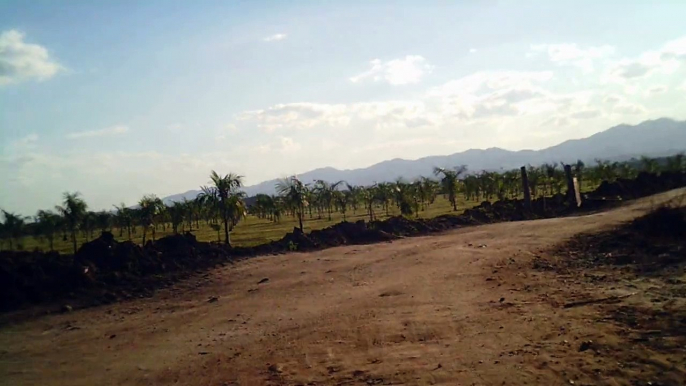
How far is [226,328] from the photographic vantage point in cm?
1350

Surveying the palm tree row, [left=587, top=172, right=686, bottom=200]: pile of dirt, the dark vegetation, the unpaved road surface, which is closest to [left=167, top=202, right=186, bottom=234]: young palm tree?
the palm tree row

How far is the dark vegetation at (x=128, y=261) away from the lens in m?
17.1

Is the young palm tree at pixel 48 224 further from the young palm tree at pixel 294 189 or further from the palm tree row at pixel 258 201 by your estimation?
the young palm tree at pixel 294 189

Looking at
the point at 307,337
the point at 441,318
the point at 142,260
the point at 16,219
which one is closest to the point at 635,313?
the point at 441,318

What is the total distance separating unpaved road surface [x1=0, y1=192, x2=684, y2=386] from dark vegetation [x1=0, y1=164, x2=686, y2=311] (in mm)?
1374

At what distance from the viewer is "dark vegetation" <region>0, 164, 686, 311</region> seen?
1711cm

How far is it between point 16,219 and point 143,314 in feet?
148

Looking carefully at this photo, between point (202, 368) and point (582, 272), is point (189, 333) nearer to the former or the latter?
point (202, 368)

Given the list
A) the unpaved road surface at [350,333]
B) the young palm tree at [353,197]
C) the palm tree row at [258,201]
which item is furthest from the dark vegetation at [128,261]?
the young palm tree at [353,197]

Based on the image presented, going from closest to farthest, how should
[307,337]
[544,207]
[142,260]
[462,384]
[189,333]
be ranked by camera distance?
[462,384] → [307,337] → [189,333] → [142,260] → [544,207]

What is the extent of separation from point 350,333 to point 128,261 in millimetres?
12448

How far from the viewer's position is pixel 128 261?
2047 centimetres

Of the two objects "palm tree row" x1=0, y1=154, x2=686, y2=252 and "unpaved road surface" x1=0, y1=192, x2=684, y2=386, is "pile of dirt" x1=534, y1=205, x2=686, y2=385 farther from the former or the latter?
"palm tree row" x1=0, y1=154, x2=686, y2=252

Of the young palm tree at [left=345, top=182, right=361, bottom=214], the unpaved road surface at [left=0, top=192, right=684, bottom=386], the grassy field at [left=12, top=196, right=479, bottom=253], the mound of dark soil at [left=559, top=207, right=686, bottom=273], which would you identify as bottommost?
the unpaved road surface at [left=0, top=192, right=684, bottom=386]
